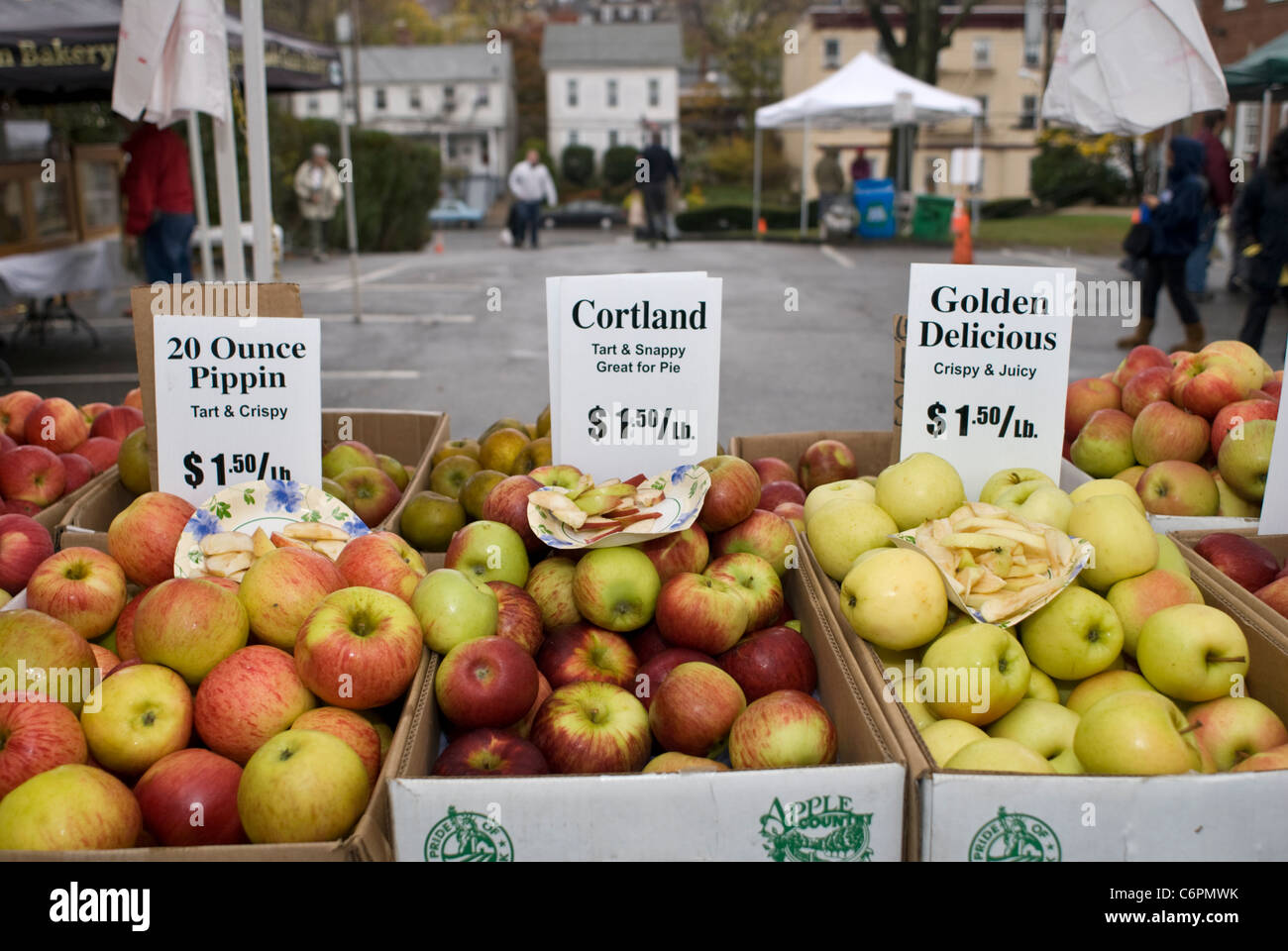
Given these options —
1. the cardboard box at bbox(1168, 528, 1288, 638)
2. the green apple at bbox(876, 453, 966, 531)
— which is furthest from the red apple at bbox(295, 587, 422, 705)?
the cardboard box at bbox(1168, 528, 1288, 638)

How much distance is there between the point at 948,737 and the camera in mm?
Result: 2184

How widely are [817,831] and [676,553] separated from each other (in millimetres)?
1006

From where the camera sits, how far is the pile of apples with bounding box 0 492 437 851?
6.48ft

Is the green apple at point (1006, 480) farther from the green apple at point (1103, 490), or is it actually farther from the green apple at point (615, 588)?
the green apple at point (615, 588)

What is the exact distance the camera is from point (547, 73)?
2520 inches

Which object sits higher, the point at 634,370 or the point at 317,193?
the point at 317,193

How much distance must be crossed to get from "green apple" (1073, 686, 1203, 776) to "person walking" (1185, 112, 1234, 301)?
38.9ft

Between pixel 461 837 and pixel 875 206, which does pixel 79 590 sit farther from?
pixel 875 206

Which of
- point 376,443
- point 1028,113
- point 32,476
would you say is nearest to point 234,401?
point 32,476

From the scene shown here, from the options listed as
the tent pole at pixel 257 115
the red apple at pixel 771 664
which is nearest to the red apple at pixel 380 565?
the red apple at pixel 771 664

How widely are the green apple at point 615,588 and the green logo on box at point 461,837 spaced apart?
0.80 meters

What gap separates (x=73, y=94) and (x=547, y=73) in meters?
57.2
